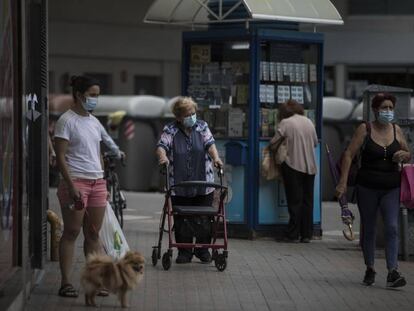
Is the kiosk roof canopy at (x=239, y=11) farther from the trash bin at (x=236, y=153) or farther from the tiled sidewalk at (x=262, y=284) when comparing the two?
Answer: the tiled sidewalk at (x=262, y=284)

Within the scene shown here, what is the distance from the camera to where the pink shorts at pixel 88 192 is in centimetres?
822

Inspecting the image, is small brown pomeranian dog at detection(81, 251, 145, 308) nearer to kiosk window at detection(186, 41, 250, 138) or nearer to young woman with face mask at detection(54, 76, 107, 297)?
young woman with face mask at detection(54, 76, 107, 297)

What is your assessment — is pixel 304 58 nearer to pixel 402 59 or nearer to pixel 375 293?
pixel 375 293

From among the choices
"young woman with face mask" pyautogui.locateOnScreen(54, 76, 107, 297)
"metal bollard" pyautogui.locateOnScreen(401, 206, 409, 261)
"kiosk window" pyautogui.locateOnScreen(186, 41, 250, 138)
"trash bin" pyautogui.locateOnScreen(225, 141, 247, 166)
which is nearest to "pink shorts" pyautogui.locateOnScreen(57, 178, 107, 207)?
"young woman with face mask" pyautogui.locateOnScreen(54, 76, 107, 297)

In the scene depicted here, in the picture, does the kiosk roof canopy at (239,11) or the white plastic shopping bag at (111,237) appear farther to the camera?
the kiosk roof canopy at (239,11)

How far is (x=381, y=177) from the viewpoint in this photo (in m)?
9.23

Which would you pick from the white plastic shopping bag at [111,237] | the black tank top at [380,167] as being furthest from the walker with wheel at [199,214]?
the black tank top at [380,167]

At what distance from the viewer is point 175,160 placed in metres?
10.4

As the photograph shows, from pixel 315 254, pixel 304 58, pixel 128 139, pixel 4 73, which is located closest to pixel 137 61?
pixel 128 139

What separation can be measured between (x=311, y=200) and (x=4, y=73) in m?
6.70

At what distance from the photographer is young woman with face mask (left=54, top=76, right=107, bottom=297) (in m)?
Answer: 8.21

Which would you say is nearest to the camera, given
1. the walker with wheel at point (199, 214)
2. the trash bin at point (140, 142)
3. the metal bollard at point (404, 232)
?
the walker with wheel at point (199, 214)

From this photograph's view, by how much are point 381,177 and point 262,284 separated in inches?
58.4

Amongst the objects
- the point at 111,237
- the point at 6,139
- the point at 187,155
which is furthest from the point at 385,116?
the point at 6,139
